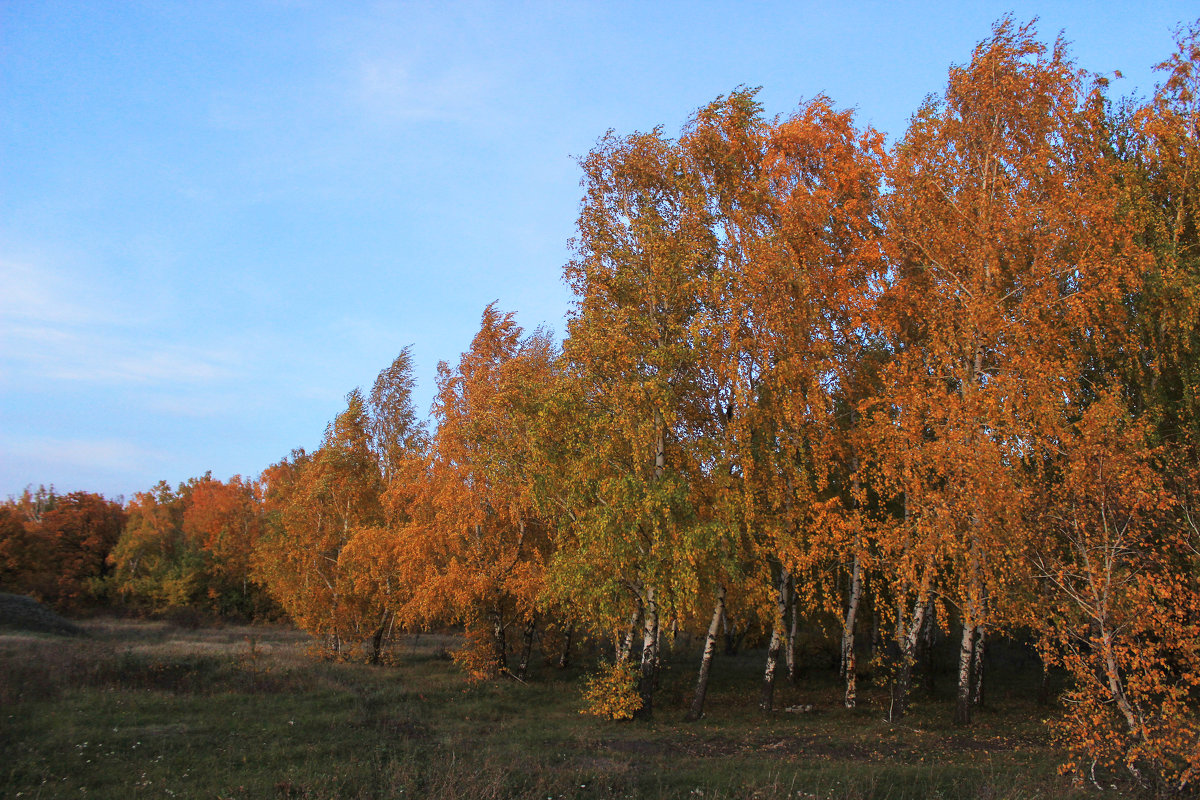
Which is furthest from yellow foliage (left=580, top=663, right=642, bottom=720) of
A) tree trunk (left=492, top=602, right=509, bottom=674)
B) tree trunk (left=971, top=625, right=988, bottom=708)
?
tree trunk (left=971, top=625, right=988, bottom=708)

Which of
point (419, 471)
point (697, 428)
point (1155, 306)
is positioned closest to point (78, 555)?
point (419, 471)

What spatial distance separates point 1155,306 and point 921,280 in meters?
5.55

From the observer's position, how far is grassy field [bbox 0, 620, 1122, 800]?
10.9 meters

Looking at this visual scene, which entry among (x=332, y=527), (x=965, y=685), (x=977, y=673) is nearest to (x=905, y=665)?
(x=965, y=685)

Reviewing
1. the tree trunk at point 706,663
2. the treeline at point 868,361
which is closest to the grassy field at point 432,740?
the tree trunk at point 706,663

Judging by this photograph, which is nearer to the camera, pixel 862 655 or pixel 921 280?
pixel 921 280

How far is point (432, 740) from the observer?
15.1 meters

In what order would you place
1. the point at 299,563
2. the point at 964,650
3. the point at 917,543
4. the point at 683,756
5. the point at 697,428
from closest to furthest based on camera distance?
A: the point at 683,756 < the point at 917,543 < the point at 964,650 < the point at 697,428 < the point at 299,563

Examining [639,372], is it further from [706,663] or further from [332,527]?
[332,527]

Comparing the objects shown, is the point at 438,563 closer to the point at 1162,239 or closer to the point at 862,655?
the point at 862,655

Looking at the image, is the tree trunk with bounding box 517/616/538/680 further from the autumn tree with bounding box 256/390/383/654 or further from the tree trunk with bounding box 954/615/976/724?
the tree trunk with bounding box 954/615/976/724

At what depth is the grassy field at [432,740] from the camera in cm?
1092

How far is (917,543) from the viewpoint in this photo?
51.5ft

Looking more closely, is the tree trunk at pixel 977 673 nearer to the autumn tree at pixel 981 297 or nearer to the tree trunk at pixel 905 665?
the autumn tree at pixel 981 297
